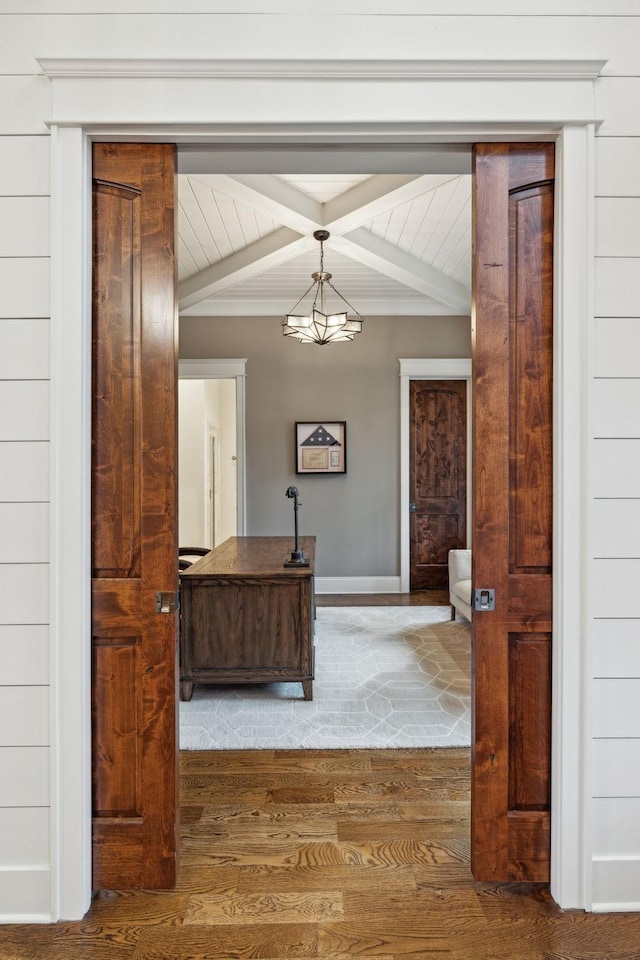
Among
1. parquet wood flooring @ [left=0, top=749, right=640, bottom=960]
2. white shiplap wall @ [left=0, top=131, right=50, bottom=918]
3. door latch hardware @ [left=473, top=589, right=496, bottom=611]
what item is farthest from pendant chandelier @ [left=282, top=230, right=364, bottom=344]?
parquet wood flooring @ [left=0, top=749, right=640, bottom=960]

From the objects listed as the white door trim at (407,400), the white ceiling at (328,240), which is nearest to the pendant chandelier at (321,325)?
the white ceiling at (328,240)

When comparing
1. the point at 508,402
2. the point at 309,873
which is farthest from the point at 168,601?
the point at 508,402

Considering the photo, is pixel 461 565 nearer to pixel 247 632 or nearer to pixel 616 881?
pixel 247 632

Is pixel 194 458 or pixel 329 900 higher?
pixel 194 458

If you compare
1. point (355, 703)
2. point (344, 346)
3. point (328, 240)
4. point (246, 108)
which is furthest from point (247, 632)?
point (344, 346)

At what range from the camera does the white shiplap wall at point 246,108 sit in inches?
61.1

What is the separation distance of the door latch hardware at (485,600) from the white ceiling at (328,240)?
2.03 meters

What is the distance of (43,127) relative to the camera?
1571 mm

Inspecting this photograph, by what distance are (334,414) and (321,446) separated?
36 cm

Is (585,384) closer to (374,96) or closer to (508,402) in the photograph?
(508,402)

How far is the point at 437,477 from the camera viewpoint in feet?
20.4

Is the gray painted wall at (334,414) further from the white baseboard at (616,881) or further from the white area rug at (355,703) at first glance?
the white baseboard at (616,881)

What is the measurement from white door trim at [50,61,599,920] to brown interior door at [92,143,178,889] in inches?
2.0

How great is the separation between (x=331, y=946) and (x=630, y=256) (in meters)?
2.09
